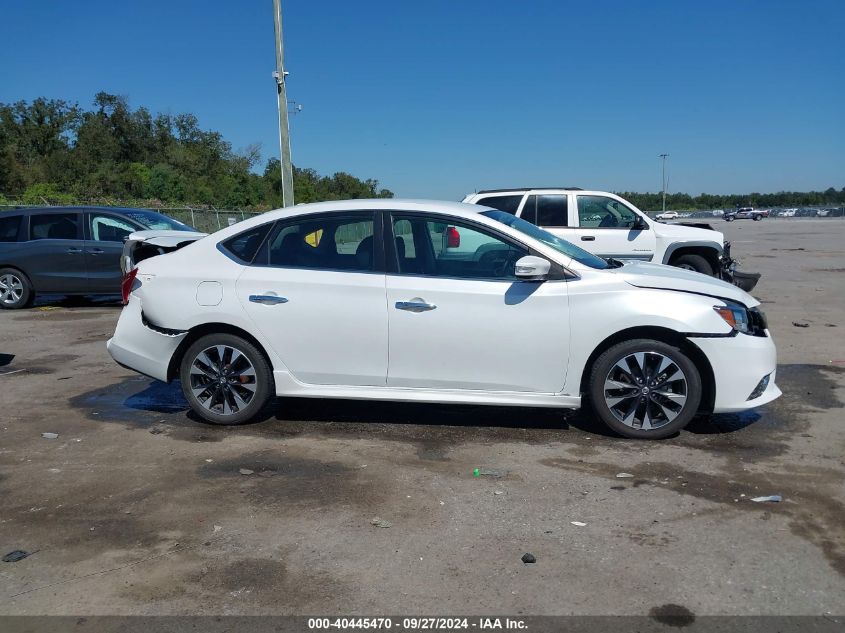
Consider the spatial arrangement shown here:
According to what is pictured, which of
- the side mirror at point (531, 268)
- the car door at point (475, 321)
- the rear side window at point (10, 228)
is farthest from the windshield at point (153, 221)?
the side mirror at point (531, 268)

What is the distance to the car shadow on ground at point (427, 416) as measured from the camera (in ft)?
19.0

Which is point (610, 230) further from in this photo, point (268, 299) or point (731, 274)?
point (268, 299)

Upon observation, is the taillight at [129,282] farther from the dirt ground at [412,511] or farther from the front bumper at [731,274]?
the front bumper at [731,274]

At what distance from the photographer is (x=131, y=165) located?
200 ft

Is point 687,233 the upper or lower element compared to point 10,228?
lower

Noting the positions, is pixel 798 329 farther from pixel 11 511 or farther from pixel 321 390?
pixel 11 511

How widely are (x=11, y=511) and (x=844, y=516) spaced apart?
186 inches

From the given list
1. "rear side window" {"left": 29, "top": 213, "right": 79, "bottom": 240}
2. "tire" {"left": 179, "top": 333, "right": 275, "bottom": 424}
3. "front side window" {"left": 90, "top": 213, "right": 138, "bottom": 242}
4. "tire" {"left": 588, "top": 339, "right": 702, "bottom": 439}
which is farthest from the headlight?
"rear side window" {"left": 29, "top": 213, "right": 79, "bottom": 240}

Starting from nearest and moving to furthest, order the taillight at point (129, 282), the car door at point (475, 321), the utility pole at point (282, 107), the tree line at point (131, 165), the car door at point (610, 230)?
the car door at point (475, 321) → the taillight at point (129, 282) → the car door at point (610, 230) → the utility pole at point (282, 107) → the tree line at point (131, 165)

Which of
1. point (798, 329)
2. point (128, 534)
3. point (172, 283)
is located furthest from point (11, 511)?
point (798, 329)

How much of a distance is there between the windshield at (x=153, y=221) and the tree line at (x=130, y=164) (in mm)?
28139

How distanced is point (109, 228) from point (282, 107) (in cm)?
662

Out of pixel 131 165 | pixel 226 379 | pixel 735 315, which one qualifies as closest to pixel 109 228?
pixel 226 379

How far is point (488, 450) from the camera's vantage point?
5266 mm
